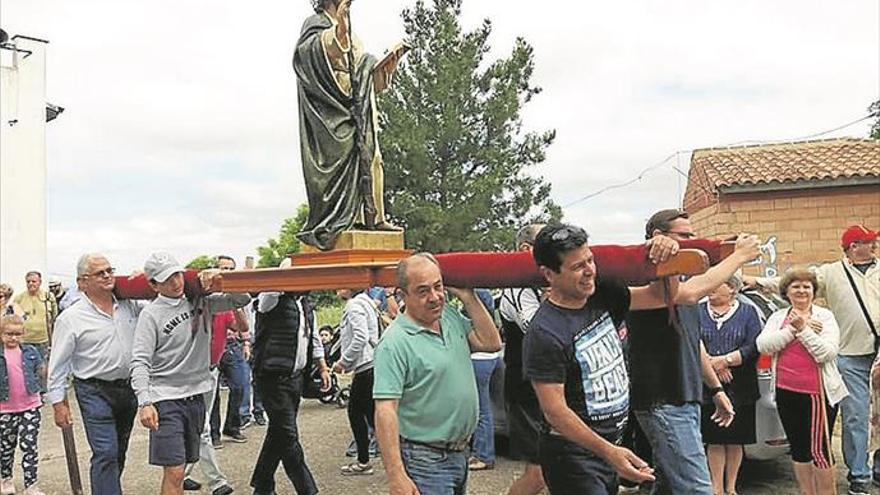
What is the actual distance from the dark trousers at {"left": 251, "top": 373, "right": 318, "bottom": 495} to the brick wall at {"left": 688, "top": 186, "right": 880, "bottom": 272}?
27.8 feet

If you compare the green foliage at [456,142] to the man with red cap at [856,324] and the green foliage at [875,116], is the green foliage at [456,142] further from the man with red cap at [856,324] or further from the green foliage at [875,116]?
the man with red cap at [856,324]

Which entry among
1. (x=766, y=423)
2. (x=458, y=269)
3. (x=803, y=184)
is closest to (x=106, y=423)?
(x=458, y=269)

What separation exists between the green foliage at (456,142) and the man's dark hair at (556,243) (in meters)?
17.6

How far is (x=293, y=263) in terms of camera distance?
202 inches

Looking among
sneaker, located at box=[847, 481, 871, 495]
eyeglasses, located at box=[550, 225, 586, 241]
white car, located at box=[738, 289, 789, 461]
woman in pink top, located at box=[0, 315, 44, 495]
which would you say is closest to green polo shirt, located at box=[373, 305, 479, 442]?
eyeglasses, located at box=[550, 225, 586, 241]

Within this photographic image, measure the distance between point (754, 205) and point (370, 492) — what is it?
8.10 m

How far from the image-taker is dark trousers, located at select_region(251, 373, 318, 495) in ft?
19.9

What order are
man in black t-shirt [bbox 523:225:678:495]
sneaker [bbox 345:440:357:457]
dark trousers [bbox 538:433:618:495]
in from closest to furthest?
man in black t-shirt [bbox 523:225:678:495], dark trousers [bbox 538:433:618:495], sneaker [bbox 345:440:357:457]

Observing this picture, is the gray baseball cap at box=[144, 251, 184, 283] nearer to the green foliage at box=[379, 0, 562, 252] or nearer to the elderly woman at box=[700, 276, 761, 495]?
the elderly woman at box=[700, 276, 761, 495]

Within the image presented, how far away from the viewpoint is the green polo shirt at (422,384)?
365cm

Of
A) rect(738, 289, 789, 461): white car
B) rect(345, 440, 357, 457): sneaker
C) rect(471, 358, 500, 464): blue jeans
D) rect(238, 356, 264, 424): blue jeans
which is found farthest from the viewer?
rect(238, 356, 264, 424): blue jeans

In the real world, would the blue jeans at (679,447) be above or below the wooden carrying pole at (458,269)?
below

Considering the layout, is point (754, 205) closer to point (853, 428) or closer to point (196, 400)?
point (853, 428)

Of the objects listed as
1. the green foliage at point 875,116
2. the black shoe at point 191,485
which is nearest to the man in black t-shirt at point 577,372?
the black shoe at point 191,485
